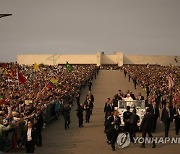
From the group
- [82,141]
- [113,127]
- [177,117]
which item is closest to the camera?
[113,127]

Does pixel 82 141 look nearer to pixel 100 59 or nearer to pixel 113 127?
pixel 113 127

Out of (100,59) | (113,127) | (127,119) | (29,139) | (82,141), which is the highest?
(100,59)

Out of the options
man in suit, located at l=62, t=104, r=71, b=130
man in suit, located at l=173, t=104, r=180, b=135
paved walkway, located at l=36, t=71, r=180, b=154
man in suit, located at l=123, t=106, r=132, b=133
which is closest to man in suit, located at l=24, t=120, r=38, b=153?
paved walkway, located at l=36, t=71, r=180, b=154

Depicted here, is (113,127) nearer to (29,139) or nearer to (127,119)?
(127,119)

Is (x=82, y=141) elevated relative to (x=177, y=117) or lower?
lower

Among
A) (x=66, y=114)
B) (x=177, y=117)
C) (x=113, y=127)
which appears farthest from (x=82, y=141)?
(x=177, y=117)

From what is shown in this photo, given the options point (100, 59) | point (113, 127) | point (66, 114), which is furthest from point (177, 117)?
point (100, 59)

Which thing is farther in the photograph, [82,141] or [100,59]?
[100,59]

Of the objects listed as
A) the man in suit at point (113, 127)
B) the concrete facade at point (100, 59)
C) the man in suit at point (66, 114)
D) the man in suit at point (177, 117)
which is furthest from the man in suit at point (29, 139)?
the concrete facade at point (100, 59)

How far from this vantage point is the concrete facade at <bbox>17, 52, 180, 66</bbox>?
111875 millimetres

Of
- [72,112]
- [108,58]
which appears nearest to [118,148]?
[72,112]

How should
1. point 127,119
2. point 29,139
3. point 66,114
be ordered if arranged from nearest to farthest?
point 29,139 → point 127,119 → point 66,114

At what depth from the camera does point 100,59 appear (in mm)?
111875

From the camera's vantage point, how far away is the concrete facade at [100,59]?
111875 mm
